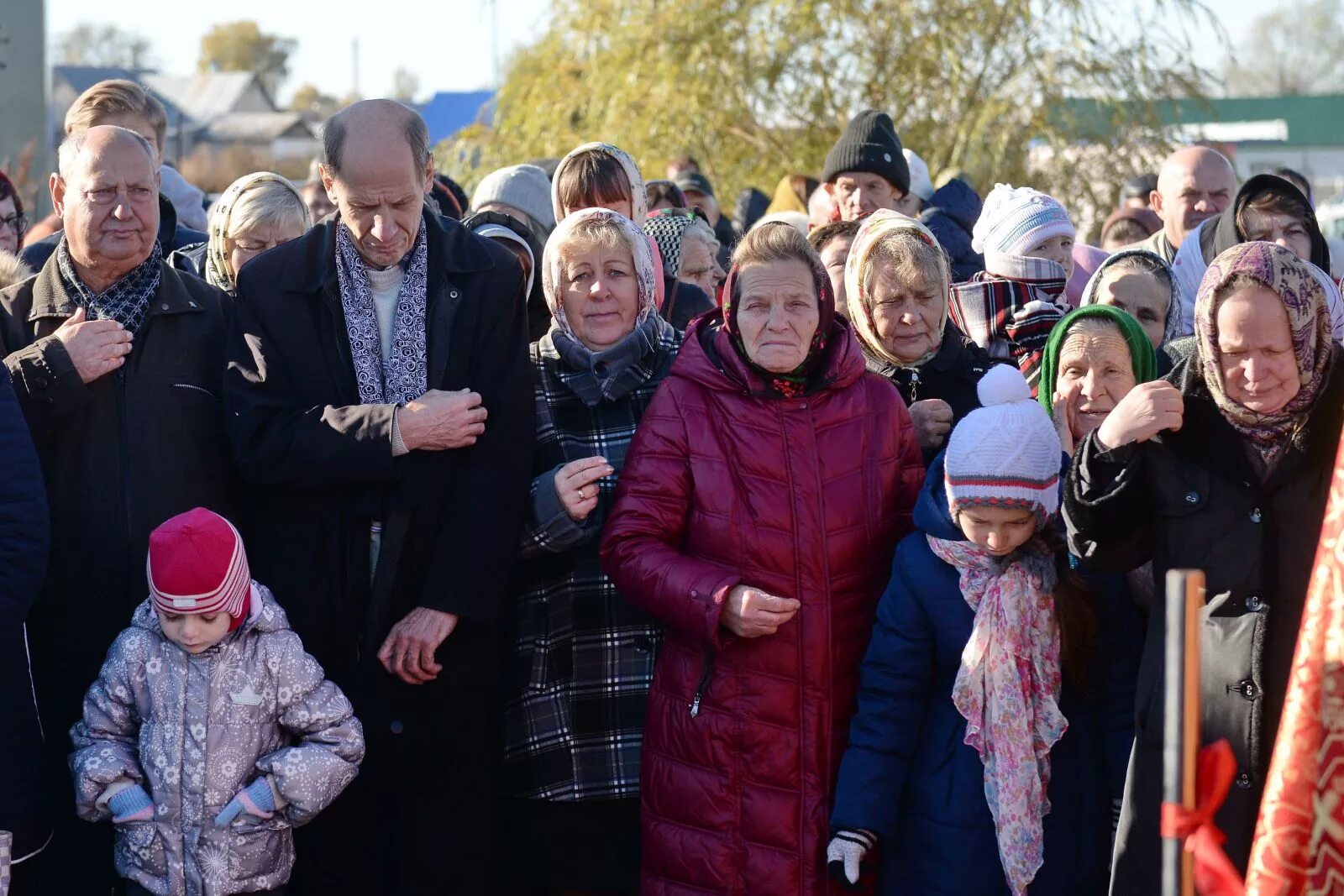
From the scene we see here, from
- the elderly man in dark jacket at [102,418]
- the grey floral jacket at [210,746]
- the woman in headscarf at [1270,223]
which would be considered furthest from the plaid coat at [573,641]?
the woman in headscarf at [1270,223]

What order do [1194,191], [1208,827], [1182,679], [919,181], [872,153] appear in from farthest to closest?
[919,181] → [1194,191] → [872,153] → [1208,827] → [1182,679]

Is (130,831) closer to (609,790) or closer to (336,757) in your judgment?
(336,757)

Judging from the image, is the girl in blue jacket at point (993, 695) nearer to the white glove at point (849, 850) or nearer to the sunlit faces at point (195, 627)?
the white glove at point (849, 850)

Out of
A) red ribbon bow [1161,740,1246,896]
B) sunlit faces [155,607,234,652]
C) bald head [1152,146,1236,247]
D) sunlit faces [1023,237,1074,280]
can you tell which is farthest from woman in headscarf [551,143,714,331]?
red ribbon bow [1161,740,1246,896]

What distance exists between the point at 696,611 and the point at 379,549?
2.77 feet

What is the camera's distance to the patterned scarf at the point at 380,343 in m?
3.90

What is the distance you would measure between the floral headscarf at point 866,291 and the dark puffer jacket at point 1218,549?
1.19 metres

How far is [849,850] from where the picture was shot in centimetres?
347

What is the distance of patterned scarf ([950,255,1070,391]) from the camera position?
4707 millimetres

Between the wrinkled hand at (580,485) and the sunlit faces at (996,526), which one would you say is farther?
the wrinkled hand at (580,485)

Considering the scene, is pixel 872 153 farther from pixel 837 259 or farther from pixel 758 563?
pixel 758 563

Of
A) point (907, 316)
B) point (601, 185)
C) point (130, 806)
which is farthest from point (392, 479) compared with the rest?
point (601, 185)

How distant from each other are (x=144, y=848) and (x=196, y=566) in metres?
0.68

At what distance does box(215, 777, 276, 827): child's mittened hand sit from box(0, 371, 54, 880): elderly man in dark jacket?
460 mm
